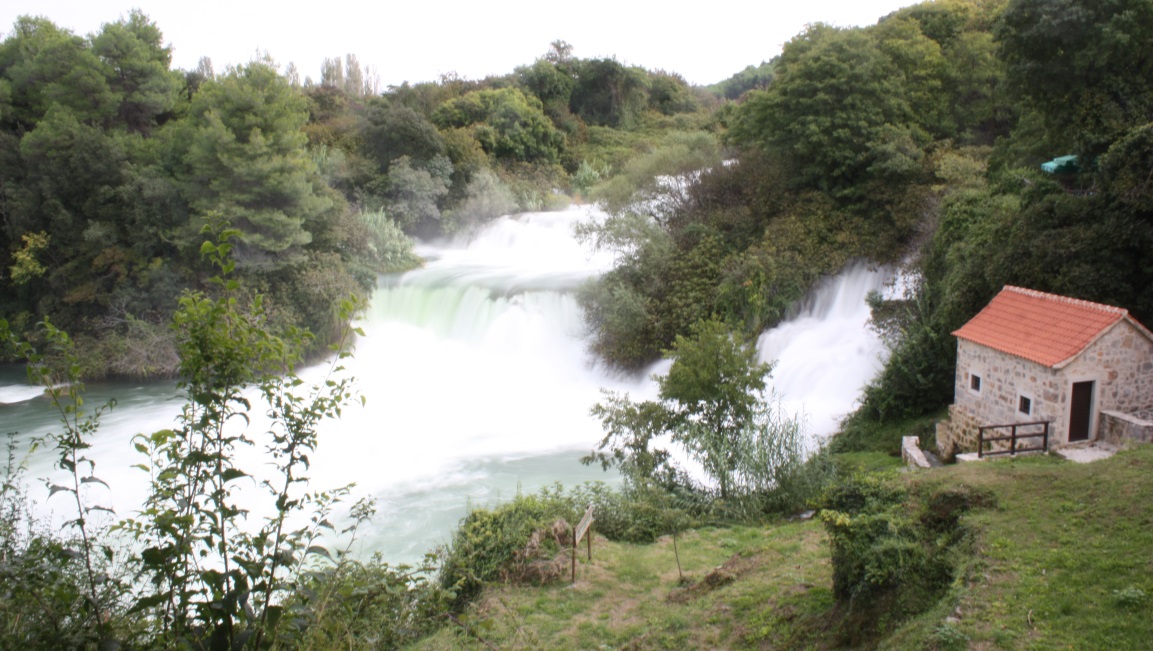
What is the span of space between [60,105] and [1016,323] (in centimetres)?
2593

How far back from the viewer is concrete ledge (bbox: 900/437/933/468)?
10938mm

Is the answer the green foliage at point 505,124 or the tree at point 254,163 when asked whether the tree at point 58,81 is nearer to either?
the tree at point 254,163

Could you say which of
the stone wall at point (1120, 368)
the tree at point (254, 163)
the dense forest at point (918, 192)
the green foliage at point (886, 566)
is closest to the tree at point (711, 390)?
the dense forest at point (918, 192)

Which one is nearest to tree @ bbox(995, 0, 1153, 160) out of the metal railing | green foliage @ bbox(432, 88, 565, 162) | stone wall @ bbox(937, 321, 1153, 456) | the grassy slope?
stone wall @ bbox(937, 321, 1153, 456)

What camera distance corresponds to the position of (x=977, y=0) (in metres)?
22.2

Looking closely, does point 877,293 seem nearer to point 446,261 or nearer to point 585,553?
point 585,553

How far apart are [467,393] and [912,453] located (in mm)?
11288

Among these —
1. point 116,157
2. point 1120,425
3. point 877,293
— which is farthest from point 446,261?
point 1120,425

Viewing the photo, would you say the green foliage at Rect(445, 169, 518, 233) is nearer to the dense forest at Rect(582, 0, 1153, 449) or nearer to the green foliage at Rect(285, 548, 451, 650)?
the dense forest at Rect(582, 0, 1153, 449)

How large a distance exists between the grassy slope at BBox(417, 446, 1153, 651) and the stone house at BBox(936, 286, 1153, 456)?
98cm

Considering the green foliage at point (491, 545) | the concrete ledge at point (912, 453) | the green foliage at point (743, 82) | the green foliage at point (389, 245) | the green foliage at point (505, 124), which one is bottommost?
the green foliage at point (491, 545)

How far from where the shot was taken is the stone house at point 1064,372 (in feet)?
31.9

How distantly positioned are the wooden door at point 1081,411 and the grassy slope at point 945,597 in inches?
35.5

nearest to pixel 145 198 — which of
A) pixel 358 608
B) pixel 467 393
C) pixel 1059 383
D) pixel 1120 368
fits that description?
pixel 467 393
